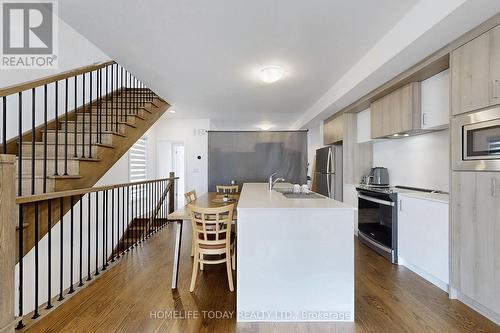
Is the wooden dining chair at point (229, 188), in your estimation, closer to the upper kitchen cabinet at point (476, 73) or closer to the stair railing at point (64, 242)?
the stair railing at point (64, 242)

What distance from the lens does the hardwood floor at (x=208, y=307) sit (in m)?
1.90

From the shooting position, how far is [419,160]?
11.2 feet

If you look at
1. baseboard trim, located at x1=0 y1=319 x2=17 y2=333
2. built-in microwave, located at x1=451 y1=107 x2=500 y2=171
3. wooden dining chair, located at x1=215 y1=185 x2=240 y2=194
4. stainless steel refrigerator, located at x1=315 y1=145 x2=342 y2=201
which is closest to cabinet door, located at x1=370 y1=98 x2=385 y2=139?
stainless steel refrigerator, located at x1=315 y1=145 x2=342 y2=201

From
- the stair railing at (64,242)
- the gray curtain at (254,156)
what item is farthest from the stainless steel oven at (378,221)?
Result: the stair railing at (64,242)

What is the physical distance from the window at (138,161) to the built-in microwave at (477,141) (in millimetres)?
5696

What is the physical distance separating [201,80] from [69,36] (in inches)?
87.8

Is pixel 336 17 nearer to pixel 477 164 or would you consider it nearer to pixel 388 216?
pixel 477 164

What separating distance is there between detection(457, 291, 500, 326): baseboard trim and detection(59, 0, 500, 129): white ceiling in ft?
7.36

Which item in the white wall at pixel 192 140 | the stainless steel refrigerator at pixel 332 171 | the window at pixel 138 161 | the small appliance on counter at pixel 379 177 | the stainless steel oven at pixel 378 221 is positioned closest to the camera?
the stainless steel oven at pixel 378 221

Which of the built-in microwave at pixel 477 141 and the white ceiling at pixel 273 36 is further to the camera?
the white ceiling at pixel 273 36

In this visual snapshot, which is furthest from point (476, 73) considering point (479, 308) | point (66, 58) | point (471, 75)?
point (66, 58)

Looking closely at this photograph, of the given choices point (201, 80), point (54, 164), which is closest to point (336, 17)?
point (201, 80)

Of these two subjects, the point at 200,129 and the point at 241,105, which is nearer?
the point at 241,105

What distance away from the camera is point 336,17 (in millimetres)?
2225
